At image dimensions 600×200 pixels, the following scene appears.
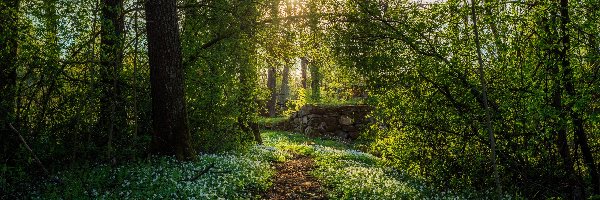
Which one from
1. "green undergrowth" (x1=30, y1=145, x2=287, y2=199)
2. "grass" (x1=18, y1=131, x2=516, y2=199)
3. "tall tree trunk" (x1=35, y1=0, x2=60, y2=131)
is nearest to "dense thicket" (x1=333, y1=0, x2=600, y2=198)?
"grass" (x1=18, y1=131, x2=516, y2=199)

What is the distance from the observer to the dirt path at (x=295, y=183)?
38.4ft

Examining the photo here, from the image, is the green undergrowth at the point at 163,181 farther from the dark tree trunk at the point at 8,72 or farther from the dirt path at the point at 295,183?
the dark tree trunk at the point at 8,72

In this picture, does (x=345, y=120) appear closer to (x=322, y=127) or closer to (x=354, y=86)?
(x=322, y=127)

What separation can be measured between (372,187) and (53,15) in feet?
29.9

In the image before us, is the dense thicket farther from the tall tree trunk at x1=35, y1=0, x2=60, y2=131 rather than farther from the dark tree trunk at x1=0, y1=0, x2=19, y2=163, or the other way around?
the dark tree trunk at x1=0, y1=0, x2=19, y2=163

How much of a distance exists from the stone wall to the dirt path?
566 inches

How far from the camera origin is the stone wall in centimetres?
3152

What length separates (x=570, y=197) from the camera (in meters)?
10.0

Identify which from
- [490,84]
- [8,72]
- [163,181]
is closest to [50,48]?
[8,72]

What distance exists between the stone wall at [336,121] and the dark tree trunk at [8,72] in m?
22.1

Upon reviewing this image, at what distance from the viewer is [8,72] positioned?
1129cm

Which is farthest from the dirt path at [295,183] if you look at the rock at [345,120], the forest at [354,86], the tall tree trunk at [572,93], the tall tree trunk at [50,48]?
the rock at [345,120]

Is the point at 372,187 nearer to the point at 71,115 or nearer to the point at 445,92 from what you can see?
the point at 445,92

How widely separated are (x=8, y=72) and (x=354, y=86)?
9.97 meters
